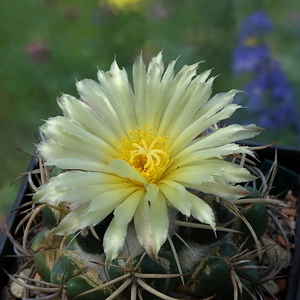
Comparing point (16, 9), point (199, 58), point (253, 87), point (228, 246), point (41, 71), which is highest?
point (16, 9)

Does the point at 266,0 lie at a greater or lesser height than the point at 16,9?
lesser

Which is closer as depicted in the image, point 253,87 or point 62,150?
point 62,150

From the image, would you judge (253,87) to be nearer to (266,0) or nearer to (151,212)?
(266,0)

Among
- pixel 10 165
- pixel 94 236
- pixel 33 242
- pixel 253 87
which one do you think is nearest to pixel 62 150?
pixel 94 236

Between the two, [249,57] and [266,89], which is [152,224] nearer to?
[266,89]

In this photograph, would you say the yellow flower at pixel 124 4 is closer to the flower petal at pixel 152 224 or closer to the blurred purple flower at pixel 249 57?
the blurred purple flower at pixel 249 57

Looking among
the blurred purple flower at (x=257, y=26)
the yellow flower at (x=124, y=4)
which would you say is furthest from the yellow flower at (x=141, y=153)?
the yellow flower at (x=124, y=4)

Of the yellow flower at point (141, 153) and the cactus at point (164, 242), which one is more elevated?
the yellow flower at point (141, 153)
